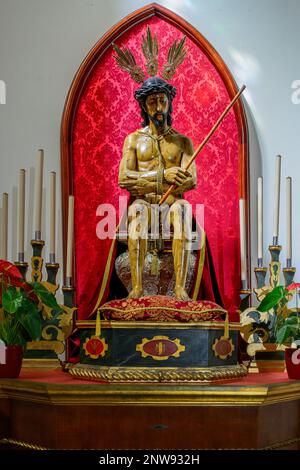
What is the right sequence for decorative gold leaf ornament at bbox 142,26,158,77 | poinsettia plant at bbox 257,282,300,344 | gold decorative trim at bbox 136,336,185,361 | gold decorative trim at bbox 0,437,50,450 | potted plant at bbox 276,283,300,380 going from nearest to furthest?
1. gold decorative trim at bbox 0,437,50,450
2. gold decorative trim at bbox 136,336,185,361
3. potted plant at bbox 276,283,300,380
4. poinsettia plant at bbox 257,282,300,344
5. decorative gold leaf ornament at bbox 142,26,158,77

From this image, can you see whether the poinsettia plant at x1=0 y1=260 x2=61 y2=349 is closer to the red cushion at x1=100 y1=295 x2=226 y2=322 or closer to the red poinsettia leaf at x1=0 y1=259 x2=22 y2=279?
the red poinsettia leaf at x1=0 y1=259 x2=22 y2=279

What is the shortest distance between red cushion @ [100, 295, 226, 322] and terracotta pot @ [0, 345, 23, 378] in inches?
20.4

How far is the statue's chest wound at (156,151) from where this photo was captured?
4141 mm

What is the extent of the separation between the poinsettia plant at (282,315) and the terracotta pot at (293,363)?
210 millimetres

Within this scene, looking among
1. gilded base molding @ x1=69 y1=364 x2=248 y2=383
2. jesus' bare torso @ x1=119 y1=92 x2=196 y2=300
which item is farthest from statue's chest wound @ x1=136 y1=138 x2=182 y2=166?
gilded base molding @ x1=69 y1=364 x2=248 y2=383

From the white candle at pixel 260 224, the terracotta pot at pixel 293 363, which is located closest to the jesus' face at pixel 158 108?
the white candle at pixel 260 224

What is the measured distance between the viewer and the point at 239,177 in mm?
4934

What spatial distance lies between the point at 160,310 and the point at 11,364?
33.0 inches

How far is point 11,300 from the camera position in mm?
3570

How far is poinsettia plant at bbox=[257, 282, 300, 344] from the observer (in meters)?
3.86

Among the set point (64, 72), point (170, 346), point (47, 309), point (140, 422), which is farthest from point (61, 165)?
point (140, 422)

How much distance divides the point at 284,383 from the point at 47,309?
5.30 ft

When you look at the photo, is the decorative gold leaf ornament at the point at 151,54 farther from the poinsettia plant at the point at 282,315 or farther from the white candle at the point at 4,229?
the poinsettia plant at the point at 282,315

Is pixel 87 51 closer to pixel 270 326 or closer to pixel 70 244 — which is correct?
pixel 70 244
